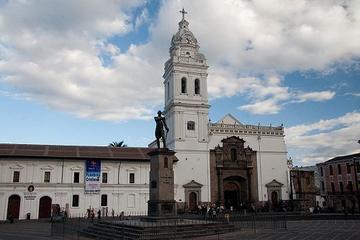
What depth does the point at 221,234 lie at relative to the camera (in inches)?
861

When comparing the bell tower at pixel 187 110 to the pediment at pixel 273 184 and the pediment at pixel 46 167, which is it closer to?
the pediment at pixel 273 184

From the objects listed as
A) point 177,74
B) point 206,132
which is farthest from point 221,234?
point 177,74

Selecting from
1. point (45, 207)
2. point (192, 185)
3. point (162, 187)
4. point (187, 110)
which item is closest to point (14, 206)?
point (45, 207)

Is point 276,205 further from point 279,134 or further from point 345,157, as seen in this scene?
point 345,157

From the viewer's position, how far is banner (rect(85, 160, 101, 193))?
45375 mm

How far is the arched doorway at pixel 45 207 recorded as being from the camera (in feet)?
143

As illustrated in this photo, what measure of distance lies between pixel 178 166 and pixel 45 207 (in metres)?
17.0

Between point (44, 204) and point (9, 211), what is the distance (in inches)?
146

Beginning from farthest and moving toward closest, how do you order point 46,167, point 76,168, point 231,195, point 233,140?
point 233,140 → point 231,195 → point 76,168 → point 46,167

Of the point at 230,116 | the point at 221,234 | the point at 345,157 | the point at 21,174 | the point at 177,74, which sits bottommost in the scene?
the point at 221,234

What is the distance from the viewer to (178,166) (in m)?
49.9

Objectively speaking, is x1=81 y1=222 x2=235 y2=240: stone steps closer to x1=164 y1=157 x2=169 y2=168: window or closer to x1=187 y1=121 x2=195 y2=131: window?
x1=164 y1=157 x2=169 y2=168: window

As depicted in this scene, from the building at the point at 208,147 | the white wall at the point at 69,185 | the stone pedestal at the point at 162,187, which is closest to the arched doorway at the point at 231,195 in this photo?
the building at the point at 208,147

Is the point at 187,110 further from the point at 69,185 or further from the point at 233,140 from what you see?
the point at 69,185
